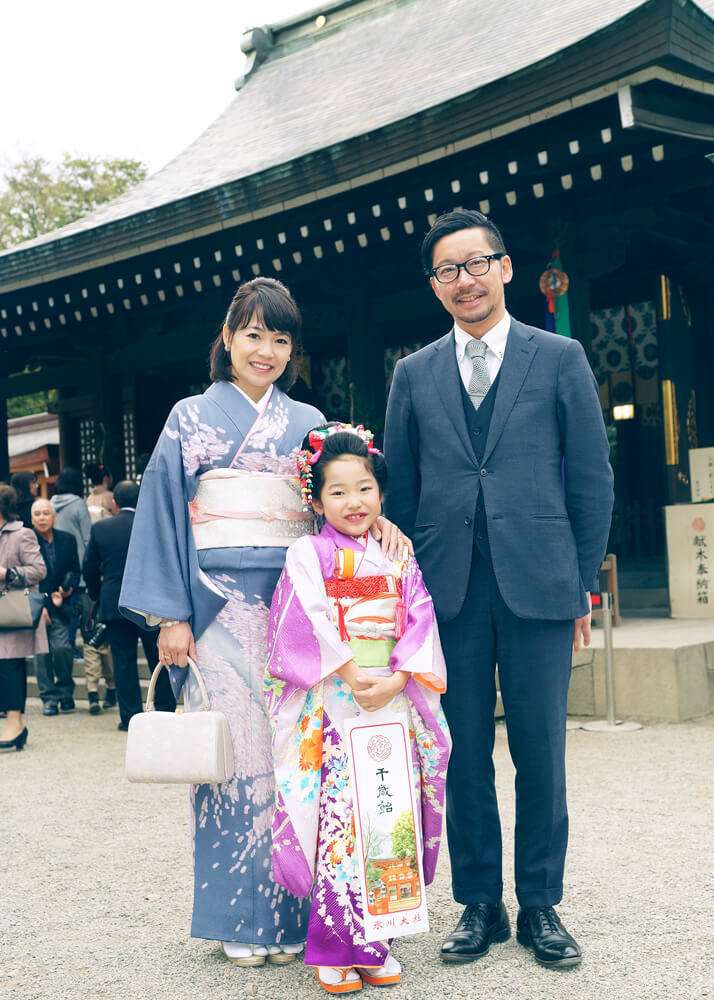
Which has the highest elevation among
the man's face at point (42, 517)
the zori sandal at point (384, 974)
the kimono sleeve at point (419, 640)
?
the man's face at point (42, 517)

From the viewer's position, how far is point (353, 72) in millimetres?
11047

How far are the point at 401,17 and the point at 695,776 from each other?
986 cm

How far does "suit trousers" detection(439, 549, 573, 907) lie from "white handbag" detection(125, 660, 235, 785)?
0.61 metres

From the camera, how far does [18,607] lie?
18.5ft

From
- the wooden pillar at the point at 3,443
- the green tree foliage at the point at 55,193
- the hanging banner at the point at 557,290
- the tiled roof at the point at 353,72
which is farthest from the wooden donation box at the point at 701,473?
the green tree foliage at the point at 55,193

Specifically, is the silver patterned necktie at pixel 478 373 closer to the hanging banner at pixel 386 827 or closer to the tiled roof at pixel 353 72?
the hanging banner at pixel 386 827

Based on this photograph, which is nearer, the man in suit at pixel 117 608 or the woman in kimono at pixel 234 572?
the woman in kimono at pixel 234 572

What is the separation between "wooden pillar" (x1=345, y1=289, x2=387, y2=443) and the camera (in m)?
8.02

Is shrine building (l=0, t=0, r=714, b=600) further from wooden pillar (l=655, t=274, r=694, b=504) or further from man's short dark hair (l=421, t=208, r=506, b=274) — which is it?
man's short dark hair (l=421, t=208, r=506, b=274)

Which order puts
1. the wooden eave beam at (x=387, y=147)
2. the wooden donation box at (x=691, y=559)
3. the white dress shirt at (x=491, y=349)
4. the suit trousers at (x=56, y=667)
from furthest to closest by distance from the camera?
the wooden donation box at (x=691, y=559) < the suit trousers at (x=56, y=667) < the wooden eave beam at (x=387, y=147) < the white dress shirt at (x=491, y=349)

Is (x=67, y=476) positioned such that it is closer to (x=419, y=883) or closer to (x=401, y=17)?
(x=419, y=883)

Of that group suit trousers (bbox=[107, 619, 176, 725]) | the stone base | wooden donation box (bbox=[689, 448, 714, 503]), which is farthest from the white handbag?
wooden donation box (bbox=[689, 448, 714, 503])

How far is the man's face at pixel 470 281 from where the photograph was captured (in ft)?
8.59

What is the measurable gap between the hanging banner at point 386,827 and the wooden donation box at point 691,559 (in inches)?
211
